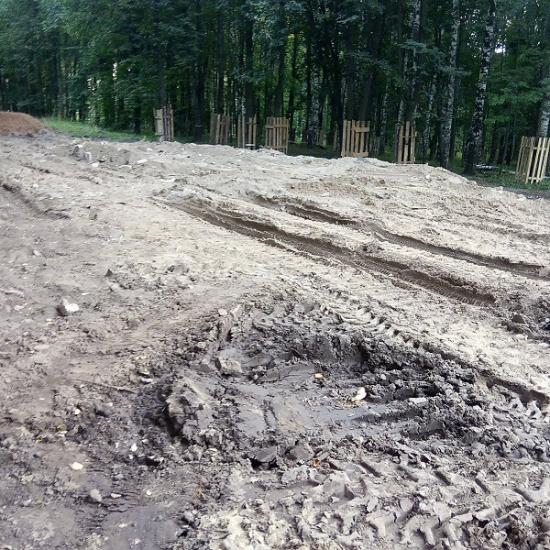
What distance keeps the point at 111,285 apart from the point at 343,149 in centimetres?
1455

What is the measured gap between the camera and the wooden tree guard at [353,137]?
19281mm

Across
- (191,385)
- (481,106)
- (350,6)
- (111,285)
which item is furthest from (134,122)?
(191,385)

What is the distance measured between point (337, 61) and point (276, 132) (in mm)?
4485

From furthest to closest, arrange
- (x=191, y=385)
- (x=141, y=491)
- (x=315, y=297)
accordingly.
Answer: (x=315, y=297), (x=191, y=385), (x=141, y=491)

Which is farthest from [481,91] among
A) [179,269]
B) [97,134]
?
[97,134]

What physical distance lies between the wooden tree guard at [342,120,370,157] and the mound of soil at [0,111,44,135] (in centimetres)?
1124

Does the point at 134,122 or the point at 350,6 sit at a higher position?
the point at 350,6

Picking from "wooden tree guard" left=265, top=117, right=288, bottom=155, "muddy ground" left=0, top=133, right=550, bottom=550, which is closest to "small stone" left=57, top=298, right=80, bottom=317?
"muddy ground" left=0, top=133, right=550, bottom=550

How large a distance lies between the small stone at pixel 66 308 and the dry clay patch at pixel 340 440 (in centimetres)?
130

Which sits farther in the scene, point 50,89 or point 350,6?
point 50,89

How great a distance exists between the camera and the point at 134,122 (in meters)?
30.7

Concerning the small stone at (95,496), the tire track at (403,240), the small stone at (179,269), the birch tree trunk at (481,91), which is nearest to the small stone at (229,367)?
the small stone at (95,496)

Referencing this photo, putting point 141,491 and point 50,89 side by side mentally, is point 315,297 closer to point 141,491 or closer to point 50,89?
point 141,491

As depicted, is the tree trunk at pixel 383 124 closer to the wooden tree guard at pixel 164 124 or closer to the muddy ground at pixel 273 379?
the wooden tree guard at pixel 164 124
